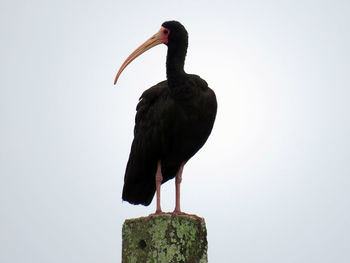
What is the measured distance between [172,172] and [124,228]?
1.86m

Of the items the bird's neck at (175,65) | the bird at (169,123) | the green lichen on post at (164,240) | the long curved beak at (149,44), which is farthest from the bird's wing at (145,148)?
the green lichen on post at (164,240)

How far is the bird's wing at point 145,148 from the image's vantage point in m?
6.34

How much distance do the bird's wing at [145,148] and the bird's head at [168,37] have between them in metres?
0.46

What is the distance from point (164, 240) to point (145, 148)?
74.2 inches

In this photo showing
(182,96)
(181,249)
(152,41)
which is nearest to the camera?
(181,249)

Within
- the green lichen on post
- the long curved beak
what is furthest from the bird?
the green lichen on post

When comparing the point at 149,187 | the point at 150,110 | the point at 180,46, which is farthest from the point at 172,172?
the point at 180,46

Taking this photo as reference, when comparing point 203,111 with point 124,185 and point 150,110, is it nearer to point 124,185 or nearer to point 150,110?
point 150,110

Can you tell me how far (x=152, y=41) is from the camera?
21.7 feet

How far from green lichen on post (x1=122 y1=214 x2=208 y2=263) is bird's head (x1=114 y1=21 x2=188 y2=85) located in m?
2.26

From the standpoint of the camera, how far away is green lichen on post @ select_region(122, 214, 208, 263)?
184 inches

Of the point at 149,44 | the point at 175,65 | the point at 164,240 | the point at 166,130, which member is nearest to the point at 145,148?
the point at 166,130

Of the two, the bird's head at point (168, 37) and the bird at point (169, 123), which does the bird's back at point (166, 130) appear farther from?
the bird's head at point (168, 37)

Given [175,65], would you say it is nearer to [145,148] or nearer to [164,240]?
[145,148]
